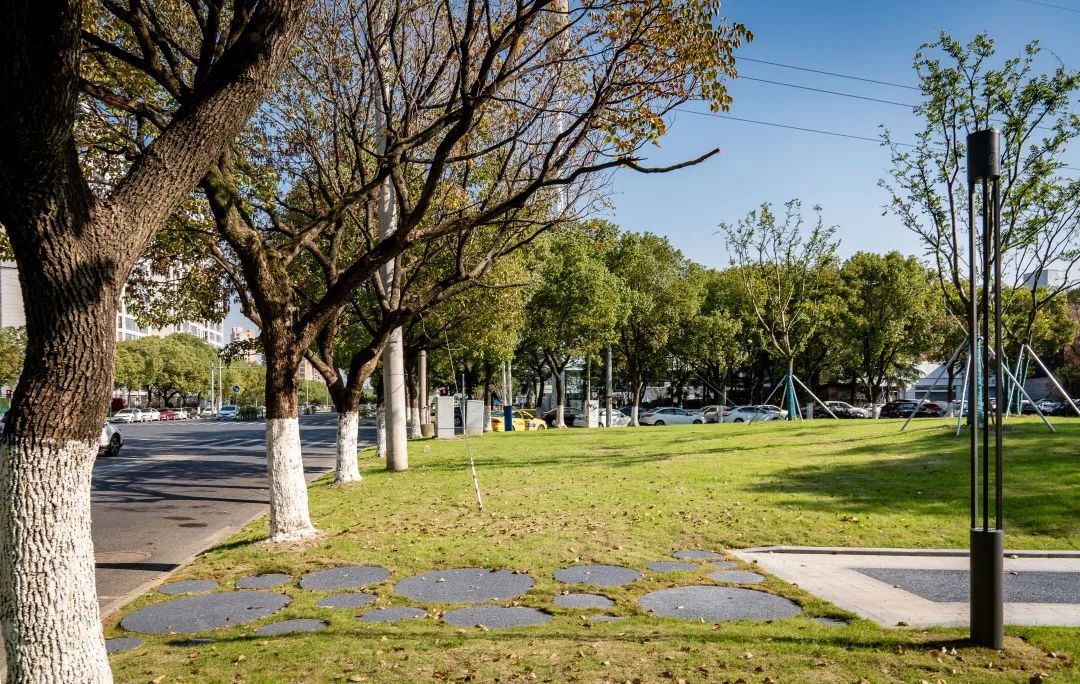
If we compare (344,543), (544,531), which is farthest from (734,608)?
(344,543)

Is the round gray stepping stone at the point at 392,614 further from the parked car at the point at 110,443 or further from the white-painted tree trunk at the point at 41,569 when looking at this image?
the parked car at the point at 110,443

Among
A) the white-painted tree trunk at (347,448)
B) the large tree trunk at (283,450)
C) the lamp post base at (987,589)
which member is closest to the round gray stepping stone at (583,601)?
the lamp post base at (987,589)

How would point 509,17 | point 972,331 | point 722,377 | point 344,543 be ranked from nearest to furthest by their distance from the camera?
point 972,331, point 344,543, point 509,17, point 722,377

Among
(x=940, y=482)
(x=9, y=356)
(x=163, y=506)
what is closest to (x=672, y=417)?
(x=940, y=482)

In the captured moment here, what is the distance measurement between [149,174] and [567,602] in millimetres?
4595

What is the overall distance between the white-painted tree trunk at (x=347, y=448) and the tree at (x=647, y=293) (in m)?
27.6

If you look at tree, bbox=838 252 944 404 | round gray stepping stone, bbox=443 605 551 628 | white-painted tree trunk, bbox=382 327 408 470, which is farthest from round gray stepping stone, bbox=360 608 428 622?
tree, bbox=838 252 944 404

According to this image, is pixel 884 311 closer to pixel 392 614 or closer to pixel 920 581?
pixel 920 581

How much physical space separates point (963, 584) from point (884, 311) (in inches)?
1701

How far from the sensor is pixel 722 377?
5375 centimetres

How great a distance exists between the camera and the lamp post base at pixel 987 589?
5156 millimetres

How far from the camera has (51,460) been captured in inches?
169

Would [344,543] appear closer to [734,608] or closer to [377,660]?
[377,660]

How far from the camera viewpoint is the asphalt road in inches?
353
